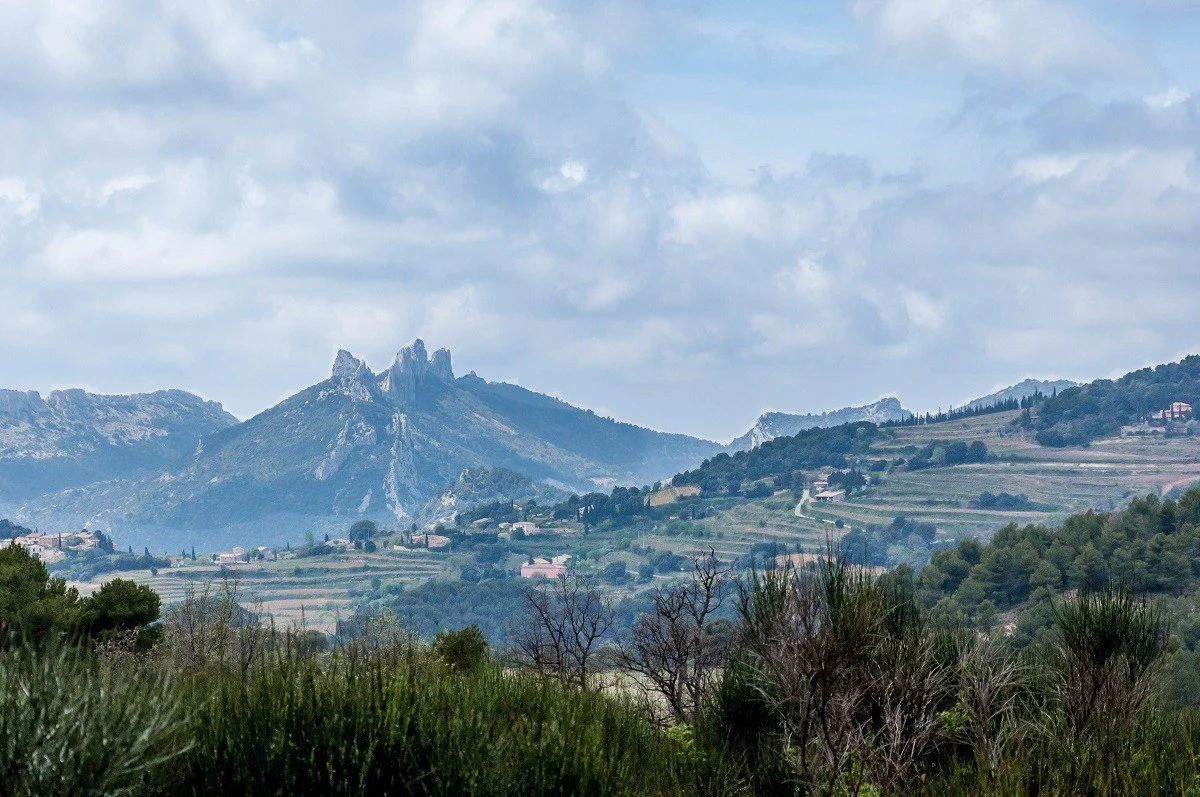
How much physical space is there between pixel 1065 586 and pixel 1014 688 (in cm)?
8428

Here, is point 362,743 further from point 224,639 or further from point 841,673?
point 841,673

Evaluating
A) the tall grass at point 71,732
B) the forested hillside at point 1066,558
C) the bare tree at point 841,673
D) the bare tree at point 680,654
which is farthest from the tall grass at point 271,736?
the forested hillside at point 1066,558

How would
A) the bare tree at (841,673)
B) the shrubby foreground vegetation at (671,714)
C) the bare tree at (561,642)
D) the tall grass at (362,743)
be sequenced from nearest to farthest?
1. the shrubby foreground vegetation at (671,714)
2. the tall grass at (362,743)
3. the bare tree at (841,673)
4. the bare tree at (561,642)

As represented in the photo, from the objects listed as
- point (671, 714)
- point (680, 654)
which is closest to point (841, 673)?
point (680, 654)

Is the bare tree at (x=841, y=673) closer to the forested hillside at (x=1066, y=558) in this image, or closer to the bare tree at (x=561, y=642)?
the bare tree at (x=561, y=642)

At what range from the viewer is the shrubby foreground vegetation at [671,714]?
21.7ft

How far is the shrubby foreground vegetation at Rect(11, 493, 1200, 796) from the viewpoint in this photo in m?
Result: 6.62

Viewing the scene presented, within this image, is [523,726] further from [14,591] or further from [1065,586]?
[1065,586]

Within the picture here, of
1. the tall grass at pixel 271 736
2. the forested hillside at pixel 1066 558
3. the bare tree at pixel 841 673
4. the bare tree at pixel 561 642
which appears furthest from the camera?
the forested hillside at pixel 1066 558

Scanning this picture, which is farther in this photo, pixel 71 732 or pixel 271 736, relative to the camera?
pixel 271 736

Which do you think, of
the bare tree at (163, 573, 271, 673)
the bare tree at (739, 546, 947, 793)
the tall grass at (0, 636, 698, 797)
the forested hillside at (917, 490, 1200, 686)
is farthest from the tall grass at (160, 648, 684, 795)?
the forested hillside at (917, 490, 1200, 686)

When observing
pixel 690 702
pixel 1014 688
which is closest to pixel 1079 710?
pixel 1014 688

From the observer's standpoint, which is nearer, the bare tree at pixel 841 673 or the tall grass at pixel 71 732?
the tall grass at pixel 71 732

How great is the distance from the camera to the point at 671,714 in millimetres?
16188
